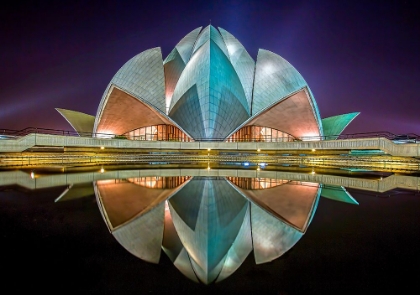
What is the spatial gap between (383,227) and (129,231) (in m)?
4.01

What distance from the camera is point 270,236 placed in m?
3.27

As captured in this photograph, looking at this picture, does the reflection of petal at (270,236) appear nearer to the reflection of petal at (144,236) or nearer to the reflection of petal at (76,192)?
the reflection of petal at (144,236)

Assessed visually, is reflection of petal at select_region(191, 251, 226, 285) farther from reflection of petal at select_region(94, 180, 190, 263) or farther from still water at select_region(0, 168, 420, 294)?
reflection of petal at select_region(94, 180, 190, 263)

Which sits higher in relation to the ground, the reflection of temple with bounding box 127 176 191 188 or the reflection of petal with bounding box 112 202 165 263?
the reflection of temple with bounding box 127 176 191 188

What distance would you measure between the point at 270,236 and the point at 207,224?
996 millimetres

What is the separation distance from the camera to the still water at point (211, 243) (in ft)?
6.91

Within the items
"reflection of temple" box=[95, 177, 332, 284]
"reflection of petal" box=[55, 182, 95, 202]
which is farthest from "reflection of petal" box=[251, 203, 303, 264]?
"reflection of petal" box=[55, 182, 95, 202]

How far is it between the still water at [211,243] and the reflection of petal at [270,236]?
1cm

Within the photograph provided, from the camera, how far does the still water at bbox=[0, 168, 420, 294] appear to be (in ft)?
6.91

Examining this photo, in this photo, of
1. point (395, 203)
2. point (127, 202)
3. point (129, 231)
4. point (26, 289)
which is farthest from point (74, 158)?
point (395, 203)

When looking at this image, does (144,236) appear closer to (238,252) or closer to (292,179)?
(238,252)

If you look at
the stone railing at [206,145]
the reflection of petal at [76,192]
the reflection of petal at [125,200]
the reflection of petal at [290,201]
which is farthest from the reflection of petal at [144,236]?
the stone railing at [206,145]

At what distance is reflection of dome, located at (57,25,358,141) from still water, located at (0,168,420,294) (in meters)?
18.5

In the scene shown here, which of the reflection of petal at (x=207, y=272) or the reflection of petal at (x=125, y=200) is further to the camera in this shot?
the reflection of petal at (x=125, y=200)
